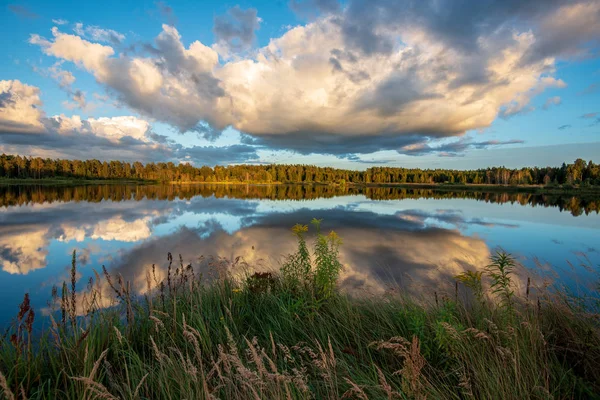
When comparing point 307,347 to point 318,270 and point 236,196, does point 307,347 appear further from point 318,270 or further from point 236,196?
point 236,196

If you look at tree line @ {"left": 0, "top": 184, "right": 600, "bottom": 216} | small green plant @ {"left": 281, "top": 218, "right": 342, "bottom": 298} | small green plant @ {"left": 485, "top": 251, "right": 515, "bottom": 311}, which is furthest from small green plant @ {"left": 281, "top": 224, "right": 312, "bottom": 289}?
tree line @ {"left": 0, "top": 184, "right": 600, "bottom": 216}

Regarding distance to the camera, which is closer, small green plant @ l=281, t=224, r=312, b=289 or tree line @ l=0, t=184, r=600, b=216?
small green plant @ l=281, t=224, r=312, b=289

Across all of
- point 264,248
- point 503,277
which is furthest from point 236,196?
point 503,277

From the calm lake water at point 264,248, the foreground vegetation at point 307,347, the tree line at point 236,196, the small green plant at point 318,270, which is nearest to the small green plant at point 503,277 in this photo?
the foreground vegetation at point 307,347

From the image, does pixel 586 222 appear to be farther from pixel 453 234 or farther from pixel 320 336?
pixel 320 336

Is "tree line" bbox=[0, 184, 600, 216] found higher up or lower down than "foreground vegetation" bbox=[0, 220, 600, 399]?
lower down

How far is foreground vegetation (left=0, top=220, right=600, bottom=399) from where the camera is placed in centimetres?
337

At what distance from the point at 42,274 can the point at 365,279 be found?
1419cm

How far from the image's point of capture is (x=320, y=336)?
554 cm

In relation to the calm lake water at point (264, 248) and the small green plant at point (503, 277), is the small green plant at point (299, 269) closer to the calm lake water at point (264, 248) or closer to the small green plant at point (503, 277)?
the calm lake water at point (264, 248)

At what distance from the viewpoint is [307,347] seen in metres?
3.50

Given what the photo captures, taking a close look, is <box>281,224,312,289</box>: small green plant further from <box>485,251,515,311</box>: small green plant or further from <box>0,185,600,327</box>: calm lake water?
<box>485,251,515,311</box>: small green plant

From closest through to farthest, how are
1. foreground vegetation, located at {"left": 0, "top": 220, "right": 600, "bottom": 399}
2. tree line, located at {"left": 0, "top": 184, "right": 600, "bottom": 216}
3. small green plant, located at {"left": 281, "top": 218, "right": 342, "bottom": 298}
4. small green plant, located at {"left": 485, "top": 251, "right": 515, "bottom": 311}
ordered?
foreground vegetation, located at {"left": 0, "top": 220, "right": 600, "bottom": 399} → small green plant, located at {"left": 485, "top": 251, "right": 515, "bottom": 311} → small green plant, located at {"left": 281, "top": 218, "right": 342, "bottom": 298} → tree line, located at {"left": 0, "top": 184, "right": 600, "bottom": 216}

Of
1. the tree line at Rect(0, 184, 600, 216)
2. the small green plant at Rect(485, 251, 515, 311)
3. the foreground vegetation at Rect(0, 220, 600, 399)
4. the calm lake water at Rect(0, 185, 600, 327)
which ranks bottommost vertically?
the calm lake water at Rect(0, 185, 600, 327)
